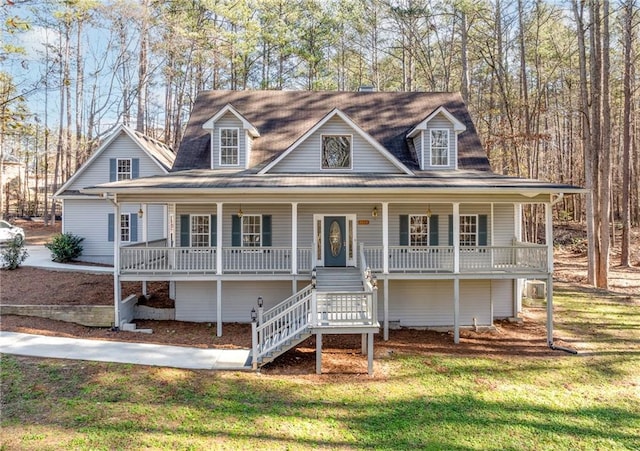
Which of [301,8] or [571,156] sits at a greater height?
[301,8]

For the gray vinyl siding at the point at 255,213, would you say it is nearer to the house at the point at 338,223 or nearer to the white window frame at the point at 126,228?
the house at the point at 338,223

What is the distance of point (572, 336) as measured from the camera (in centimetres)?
1195

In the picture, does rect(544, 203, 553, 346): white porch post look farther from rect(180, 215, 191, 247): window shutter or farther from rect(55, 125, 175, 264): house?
rect(55, 125, 175, 264): house

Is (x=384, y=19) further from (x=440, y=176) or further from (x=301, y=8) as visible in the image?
(x=440, y=176)

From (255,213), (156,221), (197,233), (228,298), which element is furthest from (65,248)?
(255,213)

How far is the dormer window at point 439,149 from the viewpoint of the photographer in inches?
558

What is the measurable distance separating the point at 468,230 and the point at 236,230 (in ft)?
27.4

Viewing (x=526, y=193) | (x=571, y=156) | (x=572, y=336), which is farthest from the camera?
(x=571, y=156)

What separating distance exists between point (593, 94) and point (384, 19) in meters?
15.3

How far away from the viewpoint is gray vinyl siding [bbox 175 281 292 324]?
43.1 feet

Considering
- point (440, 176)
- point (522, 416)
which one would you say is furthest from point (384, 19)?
point (522, 416)

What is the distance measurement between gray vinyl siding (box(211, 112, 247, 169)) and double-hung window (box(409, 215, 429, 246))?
6.62 metres

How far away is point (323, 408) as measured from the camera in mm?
7199

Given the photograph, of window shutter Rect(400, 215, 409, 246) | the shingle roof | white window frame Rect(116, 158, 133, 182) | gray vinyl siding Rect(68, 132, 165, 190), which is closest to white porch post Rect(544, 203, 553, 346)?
the shingle roof
